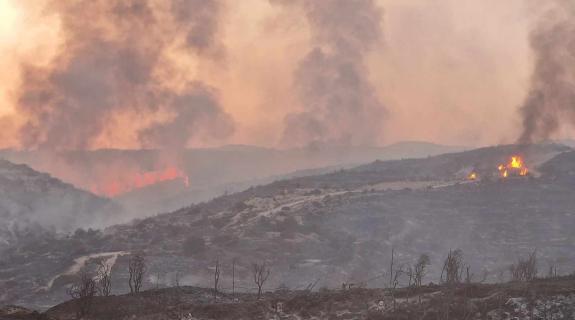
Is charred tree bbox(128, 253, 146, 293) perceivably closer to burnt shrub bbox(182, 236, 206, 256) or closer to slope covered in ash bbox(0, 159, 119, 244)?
burnt shrub bbox(182, 236, 206, 256)

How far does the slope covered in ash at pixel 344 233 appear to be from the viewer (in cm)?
11119

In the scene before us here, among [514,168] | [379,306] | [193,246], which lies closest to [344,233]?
[193,246]

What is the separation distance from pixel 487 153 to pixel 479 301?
148 metres

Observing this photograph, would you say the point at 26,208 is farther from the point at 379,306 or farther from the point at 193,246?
the point at 379,306

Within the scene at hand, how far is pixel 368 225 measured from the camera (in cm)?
13875

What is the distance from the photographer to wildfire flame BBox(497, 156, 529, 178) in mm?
170137

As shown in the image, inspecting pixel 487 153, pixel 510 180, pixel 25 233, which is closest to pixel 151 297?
pixel 25 233

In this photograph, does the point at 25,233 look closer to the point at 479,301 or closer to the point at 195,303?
the point at 195,303

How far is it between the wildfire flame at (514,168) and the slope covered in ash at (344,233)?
2575 millimetres

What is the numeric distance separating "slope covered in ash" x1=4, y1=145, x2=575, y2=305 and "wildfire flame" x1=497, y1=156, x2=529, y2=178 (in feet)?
8.45

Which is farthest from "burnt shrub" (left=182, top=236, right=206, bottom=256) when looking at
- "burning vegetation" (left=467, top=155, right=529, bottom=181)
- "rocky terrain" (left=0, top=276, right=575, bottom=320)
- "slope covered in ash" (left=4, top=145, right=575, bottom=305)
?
"burning vegetation" (left=467, top=155, right=529, bottom=181)

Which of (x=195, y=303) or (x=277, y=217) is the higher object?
(x=277, y=217)

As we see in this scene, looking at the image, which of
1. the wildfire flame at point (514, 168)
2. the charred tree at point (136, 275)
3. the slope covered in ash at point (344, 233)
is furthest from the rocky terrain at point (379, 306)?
the wildfire flame at point (514, 168)

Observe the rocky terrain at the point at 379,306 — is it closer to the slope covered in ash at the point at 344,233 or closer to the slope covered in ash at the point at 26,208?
the slope covered in ash at the point at 344,233
